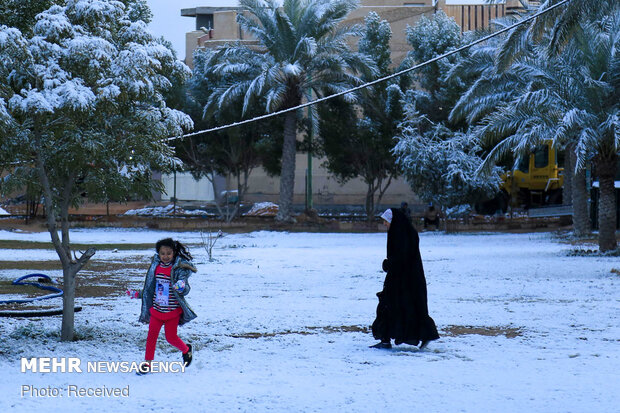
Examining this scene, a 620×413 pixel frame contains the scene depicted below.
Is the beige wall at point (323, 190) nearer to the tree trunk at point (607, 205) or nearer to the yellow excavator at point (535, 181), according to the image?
the yellow excavator at point (535, 181)

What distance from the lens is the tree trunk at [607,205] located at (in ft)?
76.3

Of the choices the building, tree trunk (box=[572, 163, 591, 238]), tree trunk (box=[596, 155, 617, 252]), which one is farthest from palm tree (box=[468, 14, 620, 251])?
the building

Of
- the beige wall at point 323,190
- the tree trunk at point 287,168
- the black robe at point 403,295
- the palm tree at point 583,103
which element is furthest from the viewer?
the beige wall at point 323,190

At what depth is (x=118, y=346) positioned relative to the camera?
923cm

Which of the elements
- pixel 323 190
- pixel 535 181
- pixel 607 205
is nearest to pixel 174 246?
pixel 607 205

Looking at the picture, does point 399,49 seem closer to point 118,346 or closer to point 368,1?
point 368,1

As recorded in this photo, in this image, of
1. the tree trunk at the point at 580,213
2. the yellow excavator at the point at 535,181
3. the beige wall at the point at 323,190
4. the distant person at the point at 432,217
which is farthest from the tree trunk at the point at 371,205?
the tree trunk at the point at 580,213

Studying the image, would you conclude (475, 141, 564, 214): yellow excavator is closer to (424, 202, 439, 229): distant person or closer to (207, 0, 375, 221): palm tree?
(424, 202, 439, 229): distant person

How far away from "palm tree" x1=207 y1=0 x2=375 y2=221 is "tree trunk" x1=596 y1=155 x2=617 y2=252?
16.4 meters

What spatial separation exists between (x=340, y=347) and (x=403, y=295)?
35.7 inches

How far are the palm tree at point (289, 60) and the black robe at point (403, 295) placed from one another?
1093 inches

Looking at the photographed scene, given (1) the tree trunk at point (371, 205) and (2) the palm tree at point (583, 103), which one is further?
(1) the tree trunk at point (371, 205)

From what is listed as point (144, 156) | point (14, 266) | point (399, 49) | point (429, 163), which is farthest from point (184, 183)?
point (144, 156)

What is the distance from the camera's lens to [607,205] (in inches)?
921
